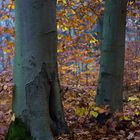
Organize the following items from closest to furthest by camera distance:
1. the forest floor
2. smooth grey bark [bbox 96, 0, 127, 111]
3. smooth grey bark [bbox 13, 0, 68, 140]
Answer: smooth grey bark [bbox 13, 0, 68, 140] < the forest floor < smooth grey bark [bbox 96, 0, 127, 111]

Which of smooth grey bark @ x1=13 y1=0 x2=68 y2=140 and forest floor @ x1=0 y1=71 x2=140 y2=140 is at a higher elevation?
smooth grey bark @ x1=13 y1=0 x2=68 y2=140

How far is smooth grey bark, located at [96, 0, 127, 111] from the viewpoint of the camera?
474 centimetres

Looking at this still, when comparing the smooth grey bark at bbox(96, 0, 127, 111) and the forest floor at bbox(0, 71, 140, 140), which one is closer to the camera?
the forest floor at bbox(0, 71, 140, 140)

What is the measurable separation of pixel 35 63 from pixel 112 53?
4.59 ft

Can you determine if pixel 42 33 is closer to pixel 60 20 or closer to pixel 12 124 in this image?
pixel 12 124

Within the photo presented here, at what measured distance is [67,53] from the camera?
13.6 meters

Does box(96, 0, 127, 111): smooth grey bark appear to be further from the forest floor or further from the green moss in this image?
the green moss

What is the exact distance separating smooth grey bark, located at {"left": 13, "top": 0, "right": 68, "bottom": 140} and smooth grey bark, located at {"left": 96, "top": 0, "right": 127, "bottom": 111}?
43.2 inches

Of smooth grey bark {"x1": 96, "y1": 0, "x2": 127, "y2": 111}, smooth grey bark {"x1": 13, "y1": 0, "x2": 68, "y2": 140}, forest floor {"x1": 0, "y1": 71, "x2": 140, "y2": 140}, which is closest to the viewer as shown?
smooth grey bark {"x1": 13, "y1": 0, "x2": 68, "y2": 140}

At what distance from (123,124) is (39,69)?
5.34 feet

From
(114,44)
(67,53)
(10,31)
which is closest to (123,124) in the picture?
(114,44)

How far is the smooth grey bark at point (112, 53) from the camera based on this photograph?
15.5 ft

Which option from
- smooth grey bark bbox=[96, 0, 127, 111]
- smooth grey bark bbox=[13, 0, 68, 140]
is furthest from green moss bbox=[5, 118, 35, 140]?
smooth grey bark bbox=[96, 0, 127, 111]

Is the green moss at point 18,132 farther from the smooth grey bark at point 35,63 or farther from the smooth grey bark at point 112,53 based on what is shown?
the smooth grey bark at point 112,53
